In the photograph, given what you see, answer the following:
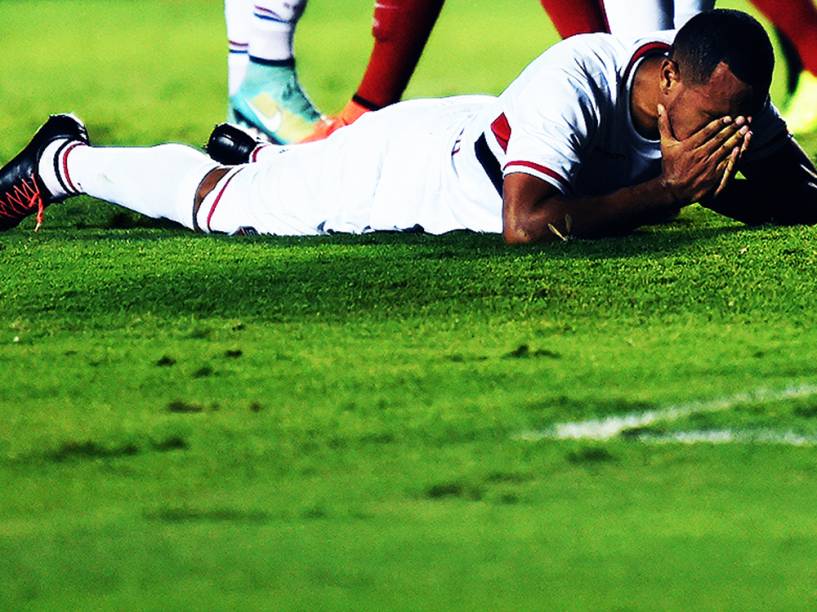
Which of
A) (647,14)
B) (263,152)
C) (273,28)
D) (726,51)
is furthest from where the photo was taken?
(273,28)

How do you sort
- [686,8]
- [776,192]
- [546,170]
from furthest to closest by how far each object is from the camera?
1. [686,8]
2. [776,192]
3. [546,170]

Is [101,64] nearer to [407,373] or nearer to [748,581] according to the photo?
[407,373]

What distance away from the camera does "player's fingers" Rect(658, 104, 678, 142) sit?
467 centimetres

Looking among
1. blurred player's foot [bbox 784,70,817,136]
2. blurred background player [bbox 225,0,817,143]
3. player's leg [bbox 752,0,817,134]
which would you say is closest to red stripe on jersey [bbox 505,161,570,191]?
blurred background player [bbox 225,0,817,143]

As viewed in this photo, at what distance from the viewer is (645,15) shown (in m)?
6.21

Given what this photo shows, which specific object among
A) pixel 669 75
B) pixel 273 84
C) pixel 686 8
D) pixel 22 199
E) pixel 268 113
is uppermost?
pixel 669 75

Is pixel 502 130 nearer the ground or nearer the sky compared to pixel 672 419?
nearer the sky

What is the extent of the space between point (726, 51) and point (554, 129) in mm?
467

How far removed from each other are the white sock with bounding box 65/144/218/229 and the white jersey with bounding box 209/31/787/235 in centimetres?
14

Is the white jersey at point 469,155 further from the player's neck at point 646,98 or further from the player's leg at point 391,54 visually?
the player's leg at point 391,54

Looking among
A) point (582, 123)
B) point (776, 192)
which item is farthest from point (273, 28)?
point (582, 123)

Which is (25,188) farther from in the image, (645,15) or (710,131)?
(710,131)

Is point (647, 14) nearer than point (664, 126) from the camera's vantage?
No

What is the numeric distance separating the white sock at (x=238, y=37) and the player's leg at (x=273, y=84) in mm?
32
